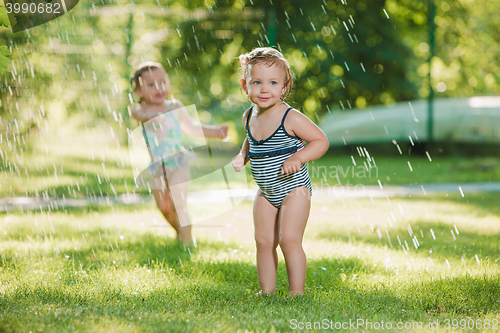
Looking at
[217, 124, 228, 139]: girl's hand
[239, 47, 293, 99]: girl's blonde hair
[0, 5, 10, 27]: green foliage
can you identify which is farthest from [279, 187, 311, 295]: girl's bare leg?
[0, 5, 10, 27]: green foliage

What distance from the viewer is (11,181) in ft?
29.9

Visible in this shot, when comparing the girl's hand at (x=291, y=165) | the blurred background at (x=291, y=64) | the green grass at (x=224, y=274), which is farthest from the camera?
the blurred background at (x=291, y=64)

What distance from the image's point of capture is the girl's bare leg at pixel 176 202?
4.71 m

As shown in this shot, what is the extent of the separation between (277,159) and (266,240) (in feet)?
1.79

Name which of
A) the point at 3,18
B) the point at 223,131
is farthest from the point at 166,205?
the point at 3,18

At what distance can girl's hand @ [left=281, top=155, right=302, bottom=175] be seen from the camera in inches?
116

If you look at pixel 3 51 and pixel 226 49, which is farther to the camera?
pixel 226 49

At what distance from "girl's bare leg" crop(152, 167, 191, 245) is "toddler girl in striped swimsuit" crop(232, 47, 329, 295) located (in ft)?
5.19

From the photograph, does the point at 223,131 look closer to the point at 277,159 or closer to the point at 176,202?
the point at 176,202

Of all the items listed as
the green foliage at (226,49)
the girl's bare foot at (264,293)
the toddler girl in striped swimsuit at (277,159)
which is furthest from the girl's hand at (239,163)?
the green foliage at (226,49)

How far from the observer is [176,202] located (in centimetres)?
470

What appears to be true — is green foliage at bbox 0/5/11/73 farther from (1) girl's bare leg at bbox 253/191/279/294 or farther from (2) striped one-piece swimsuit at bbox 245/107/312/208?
(1) girl's bare leg at bbox 253/191/279/294

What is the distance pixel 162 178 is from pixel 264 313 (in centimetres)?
229

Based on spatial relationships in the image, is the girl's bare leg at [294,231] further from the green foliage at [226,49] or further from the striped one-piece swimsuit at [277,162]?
the green foliage at [226,49]
